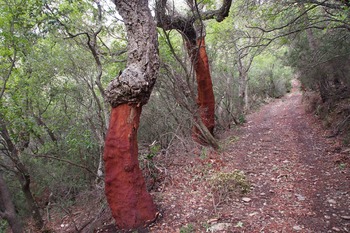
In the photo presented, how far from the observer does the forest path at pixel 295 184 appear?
3.23 metres

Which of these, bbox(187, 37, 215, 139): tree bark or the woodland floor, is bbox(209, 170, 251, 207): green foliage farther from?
bbox(187, 37, 215, 139): tree bark

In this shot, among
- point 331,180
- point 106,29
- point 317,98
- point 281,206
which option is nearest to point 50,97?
point 106,29

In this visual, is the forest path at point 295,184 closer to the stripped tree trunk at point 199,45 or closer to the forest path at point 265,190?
the forest path at point 265,190

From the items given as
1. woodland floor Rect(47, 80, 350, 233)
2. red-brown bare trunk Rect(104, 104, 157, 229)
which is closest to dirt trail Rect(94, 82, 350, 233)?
woodland floor Rect(47, 80, 350, 233)

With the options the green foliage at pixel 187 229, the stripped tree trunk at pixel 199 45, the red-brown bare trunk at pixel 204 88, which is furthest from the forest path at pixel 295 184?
the red-brown bare trunk at pixel 204 88

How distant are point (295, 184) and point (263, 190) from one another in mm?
635

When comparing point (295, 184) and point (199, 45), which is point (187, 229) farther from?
point (199, 45)

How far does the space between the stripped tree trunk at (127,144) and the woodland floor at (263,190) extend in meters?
0.40

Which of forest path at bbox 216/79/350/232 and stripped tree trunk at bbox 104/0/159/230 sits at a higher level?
stripped tree trunk at bbox 104/0/159/230

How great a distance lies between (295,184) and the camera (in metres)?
4.32

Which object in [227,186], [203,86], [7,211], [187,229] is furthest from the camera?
[203,86]

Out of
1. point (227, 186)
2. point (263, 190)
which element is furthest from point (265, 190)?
point (227, 186)

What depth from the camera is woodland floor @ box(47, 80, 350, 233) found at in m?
3.31

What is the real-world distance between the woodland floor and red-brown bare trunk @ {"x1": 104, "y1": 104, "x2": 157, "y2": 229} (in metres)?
0.38
